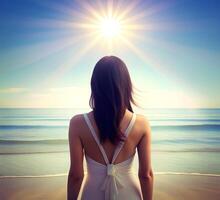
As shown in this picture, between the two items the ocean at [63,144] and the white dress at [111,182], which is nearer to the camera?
the white dress at [111,182]

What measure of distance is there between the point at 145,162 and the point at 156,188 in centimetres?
196

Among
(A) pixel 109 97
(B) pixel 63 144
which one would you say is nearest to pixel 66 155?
(B) pixel 63 144

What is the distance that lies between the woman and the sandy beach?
1.79m

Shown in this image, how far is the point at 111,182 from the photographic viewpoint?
151cm

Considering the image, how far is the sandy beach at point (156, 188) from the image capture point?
3252 mm

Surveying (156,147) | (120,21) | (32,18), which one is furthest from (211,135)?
(32,18)

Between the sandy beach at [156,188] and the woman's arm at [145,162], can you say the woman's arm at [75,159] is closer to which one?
the woman's arm at [145,162]

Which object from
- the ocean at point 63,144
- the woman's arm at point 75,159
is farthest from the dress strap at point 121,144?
the ocean at point 63,144

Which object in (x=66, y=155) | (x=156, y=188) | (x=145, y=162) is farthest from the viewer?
(x=66, y=155)

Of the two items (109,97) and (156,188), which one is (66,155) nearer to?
(156,188)

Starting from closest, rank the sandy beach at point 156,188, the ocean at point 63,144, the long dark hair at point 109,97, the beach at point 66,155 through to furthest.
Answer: the long dark hair at point 109,97 → the sandy beach at point 156,188 → the beach at point 66,155 → the ocean at point 63,144

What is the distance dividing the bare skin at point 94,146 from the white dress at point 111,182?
0.07 feet

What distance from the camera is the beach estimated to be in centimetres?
337

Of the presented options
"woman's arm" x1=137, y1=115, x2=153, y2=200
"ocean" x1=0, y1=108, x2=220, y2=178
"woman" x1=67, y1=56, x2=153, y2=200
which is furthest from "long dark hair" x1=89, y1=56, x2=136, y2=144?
"ocean" x1=0, y1=108, x2=220, y2=178
